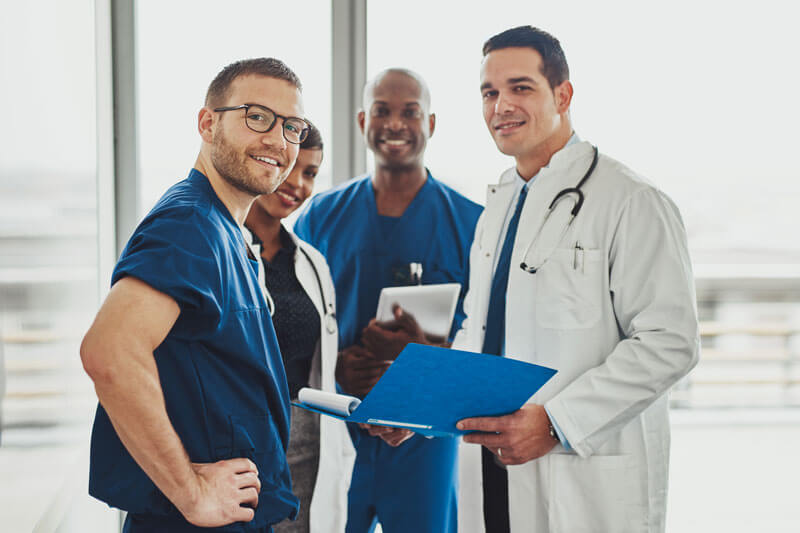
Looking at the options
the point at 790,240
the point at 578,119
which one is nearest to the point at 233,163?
the point at 578,119

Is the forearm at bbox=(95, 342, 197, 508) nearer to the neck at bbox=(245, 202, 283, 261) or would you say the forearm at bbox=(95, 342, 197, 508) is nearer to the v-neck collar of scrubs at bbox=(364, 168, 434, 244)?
the neck at bbox=(245, 202, 283, 261)

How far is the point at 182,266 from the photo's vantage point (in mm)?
862

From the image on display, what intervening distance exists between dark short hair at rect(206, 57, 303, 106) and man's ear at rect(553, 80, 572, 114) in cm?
71

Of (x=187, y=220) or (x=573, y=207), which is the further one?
(x=573, y=207)

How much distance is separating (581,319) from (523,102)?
0.54m

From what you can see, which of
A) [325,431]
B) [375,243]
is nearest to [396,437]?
[325,431]

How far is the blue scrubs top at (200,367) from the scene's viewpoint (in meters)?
0.87

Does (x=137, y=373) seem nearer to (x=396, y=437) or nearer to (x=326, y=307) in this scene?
(x=326, y=307)

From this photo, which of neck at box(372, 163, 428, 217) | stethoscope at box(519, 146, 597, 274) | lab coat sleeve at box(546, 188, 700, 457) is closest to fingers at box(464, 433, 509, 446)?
lab coat sleeve at box(546, 188, 700, 457)

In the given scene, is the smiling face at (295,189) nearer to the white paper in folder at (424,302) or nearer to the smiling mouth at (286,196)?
the smiling mouth at (286,196)

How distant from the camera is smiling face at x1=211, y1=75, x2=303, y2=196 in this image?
1062 millimetres

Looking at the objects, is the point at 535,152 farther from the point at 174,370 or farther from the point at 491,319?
the point at 174,370

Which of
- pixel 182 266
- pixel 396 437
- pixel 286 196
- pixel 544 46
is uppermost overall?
pixel 544 46

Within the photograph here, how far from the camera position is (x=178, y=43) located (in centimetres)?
237
